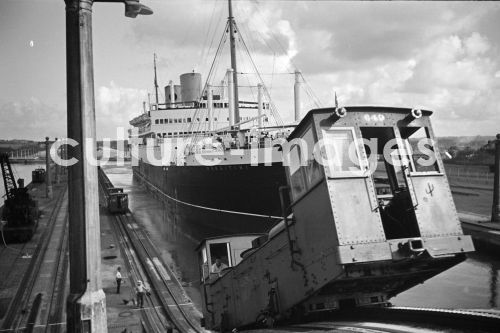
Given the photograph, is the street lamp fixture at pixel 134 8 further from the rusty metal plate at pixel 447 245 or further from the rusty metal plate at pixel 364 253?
the rusty metal plate at pixel 447 245

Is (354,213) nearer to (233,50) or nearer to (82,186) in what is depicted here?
(82,186)

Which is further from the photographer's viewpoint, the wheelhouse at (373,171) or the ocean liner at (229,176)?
the ocean liner at (229,176)

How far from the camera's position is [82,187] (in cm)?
488

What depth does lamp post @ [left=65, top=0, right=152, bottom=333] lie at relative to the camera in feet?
15.9

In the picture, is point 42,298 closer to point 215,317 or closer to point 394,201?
point 215,317

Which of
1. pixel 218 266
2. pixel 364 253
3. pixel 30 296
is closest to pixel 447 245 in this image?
pixel 364 253

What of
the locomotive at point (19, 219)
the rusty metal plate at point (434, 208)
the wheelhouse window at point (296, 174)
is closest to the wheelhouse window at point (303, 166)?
the wheelhouse window at point (296, 174)

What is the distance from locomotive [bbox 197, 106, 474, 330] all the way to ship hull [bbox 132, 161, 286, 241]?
14.5 m

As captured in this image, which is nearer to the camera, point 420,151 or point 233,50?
point 420,151

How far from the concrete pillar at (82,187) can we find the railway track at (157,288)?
7.07 meters

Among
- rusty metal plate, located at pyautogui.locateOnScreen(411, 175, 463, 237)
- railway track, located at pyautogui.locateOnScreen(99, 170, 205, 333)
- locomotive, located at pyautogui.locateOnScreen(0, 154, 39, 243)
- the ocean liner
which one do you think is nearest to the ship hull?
the ocean liner

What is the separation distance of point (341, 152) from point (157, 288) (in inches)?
563

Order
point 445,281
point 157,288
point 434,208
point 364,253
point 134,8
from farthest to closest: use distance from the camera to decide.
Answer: point 445,281
point 157,288
point 434,208
point 364,253
point 134,8

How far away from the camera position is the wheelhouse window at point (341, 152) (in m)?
6.35
